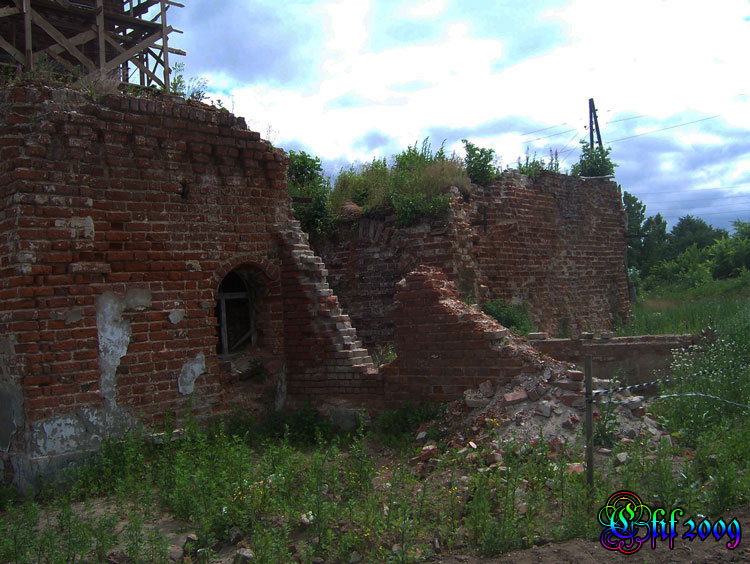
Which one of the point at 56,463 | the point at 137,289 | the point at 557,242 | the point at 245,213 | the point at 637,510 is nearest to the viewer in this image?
the point at 637,510

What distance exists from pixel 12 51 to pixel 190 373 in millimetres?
9085

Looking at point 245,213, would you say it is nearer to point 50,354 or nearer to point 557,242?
point 50,354

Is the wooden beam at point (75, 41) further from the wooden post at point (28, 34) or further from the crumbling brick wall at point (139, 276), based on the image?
the crumbling brick wall at point (139, 276)

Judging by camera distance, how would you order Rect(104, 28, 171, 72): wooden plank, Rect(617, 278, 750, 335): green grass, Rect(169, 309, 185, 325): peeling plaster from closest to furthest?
Rect(169, 309, 185, 325): peeling plaster → Rect(617, 278, 750, 335): green grass → Rect(104, 28, 171, 72): wooden plank

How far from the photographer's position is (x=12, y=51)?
1212 cm

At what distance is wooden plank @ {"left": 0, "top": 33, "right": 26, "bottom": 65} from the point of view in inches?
471

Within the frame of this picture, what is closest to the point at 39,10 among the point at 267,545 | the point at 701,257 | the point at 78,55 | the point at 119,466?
the point at 78,55

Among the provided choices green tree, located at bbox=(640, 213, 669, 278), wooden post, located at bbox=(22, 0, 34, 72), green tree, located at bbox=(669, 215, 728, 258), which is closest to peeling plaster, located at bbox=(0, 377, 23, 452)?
wooden post, located at bbox=(22, 0, 34, 72)

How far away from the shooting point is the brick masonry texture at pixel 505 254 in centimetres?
1002

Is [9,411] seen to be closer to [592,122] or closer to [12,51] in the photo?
[12,51]

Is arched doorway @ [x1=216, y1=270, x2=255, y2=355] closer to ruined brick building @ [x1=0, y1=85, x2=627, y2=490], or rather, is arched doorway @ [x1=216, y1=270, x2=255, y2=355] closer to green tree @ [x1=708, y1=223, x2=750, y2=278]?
ruined brick building @ [x1=0, y1=85, x2=627, y2=490]

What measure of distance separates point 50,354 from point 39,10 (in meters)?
10.6

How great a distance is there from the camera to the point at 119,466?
5.92 meters

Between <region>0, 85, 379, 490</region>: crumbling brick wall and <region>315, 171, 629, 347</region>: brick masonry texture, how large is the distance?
8.65 feet
